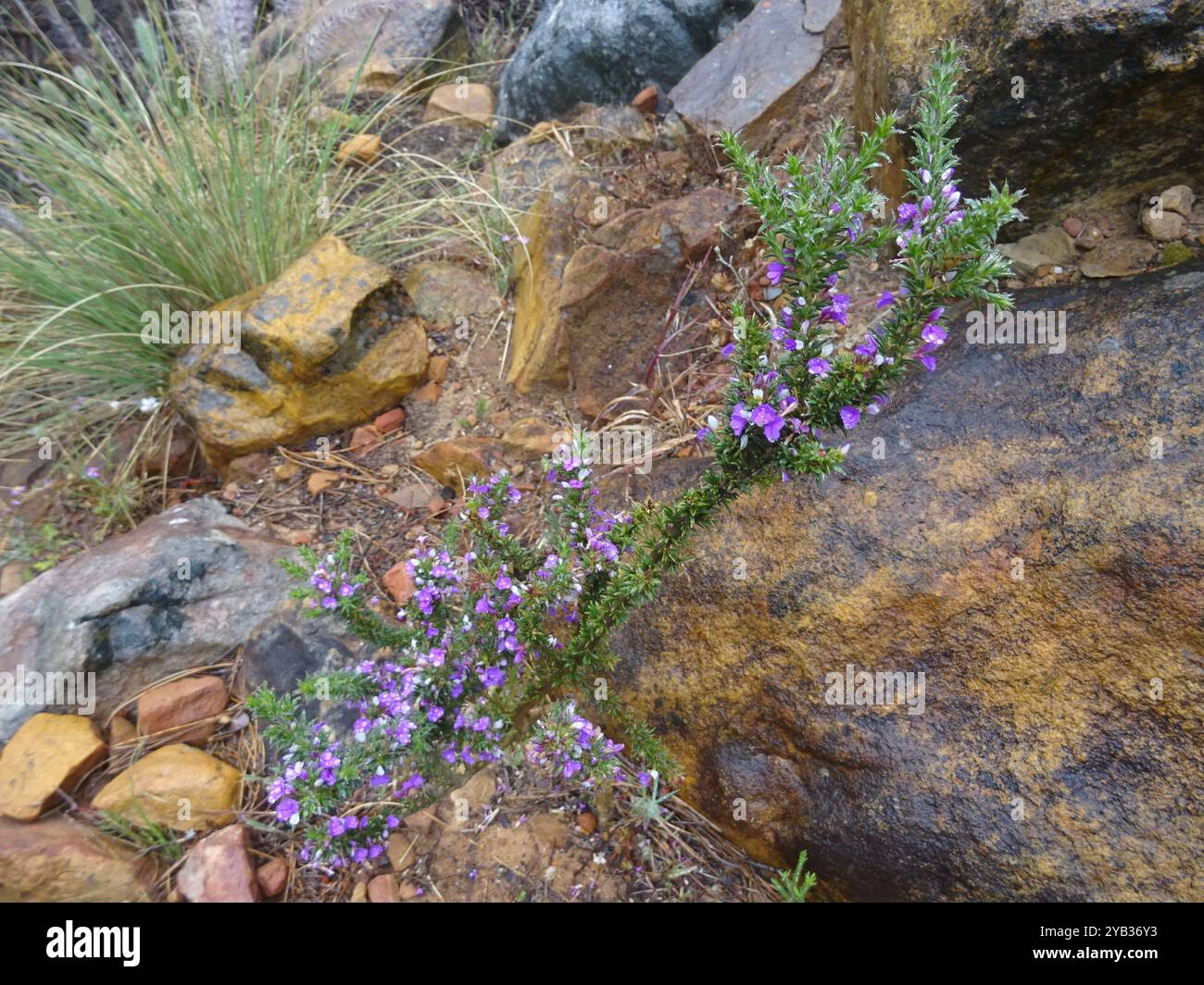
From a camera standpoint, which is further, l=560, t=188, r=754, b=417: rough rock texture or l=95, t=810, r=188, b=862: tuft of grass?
l=560, t=188, r=754, b=417: rough rock texture

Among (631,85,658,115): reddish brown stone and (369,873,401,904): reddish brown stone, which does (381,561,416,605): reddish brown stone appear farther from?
(631,85,658,115): reddish brown stone

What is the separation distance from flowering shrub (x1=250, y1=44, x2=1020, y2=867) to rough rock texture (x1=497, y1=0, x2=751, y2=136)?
2.59 m

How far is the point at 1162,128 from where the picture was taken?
8.02 ft

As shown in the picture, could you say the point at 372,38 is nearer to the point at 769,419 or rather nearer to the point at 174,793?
the point at 174,793

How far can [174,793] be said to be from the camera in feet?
8.93

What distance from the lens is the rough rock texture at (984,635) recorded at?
2.01 meters

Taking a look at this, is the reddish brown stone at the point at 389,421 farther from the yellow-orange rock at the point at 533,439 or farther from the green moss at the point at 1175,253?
the green moss at the point at 1175,253

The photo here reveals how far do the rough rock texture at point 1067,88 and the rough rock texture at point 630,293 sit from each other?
2.98 feet

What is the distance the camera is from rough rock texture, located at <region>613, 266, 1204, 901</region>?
201cm

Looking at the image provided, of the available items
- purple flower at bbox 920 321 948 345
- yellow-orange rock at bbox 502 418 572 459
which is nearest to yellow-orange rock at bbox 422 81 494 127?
yellow-orange rock at bbox 502 418 572 459

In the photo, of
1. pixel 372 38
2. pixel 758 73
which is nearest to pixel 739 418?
pixel 758 73

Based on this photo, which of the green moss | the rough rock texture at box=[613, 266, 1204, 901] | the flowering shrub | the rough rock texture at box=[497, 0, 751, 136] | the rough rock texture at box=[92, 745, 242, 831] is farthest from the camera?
the rough rock texture at box=[497, 0, 751, 136]

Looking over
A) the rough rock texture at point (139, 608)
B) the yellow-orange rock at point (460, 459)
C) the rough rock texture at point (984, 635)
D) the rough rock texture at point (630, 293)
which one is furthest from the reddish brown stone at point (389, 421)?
the rough rock texture at point (984, 635)

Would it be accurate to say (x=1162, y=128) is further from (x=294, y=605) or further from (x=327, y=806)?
(x=294, y=605)
